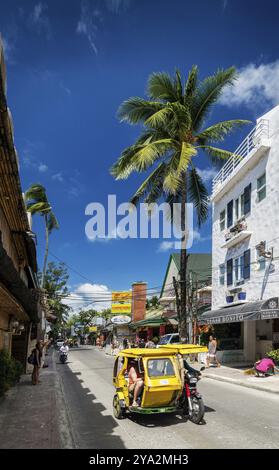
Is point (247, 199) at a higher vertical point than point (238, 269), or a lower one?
higher

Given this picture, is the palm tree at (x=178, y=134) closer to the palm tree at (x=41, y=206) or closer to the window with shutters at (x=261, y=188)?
the window with shutters at (x=261, y=188)

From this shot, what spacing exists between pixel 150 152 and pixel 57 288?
3822cm

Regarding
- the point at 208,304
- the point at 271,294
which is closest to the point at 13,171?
the point at 271,294

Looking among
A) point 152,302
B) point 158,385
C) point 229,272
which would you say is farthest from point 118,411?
point 152,302

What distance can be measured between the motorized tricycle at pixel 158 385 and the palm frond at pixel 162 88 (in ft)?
54.4

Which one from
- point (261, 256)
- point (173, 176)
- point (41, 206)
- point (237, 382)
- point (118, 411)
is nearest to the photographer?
point (118, 411)

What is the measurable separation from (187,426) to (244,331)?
18.7 meters

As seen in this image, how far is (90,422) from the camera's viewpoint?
10586 millimetres

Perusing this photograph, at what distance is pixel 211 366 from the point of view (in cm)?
2511

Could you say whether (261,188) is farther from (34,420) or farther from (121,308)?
(121,308)

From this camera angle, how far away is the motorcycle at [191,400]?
9.74m

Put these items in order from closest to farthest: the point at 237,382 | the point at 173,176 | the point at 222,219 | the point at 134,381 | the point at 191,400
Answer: the point at 191,400 < the point at 134,381 < the point at 237,382 < the point at 173,176 < the point at 222,219

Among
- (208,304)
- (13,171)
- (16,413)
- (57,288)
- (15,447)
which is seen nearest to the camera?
(15,447)

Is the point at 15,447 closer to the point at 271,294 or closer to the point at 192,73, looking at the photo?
the point at 271,294
